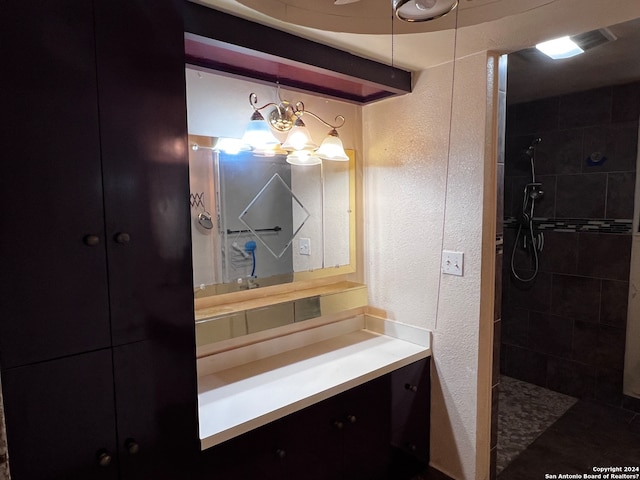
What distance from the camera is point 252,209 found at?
1.92m

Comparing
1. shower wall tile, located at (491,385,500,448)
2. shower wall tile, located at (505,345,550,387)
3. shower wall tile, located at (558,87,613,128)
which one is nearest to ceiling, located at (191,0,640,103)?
shower wall tile, located at (558,87,613,128)

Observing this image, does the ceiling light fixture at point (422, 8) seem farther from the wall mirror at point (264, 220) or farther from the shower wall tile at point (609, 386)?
the shower wall tile at point (609, 386)

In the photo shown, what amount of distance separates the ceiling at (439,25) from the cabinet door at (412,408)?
144cm

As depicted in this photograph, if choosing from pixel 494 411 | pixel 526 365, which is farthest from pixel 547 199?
pixel 494 411

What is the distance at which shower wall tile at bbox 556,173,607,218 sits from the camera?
2.75 metres

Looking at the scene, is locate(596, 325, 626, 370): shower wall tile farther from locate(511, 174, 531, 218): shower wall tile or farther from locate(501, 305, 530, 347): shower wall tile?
locate(511, 174, 531, 218): shower wall tile

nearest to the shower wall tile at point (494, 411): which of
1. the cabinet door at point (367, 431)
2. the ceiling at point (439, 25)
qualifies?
the cabinet door at point (367, 431)

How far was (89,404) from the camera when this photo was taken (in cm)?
105

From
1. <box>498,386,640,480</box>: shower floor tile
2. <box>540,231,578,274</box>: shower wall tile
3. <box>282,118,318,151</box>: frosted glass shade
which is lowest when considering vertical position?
<box>498,386,640,480</box>: shower floor tile

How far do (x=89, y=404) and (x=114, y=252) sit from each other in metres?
0.40

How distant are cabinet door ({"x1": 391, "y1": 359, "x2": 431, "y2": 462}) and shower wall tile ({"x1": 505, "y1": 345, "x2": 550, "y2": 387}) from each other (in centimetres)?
156

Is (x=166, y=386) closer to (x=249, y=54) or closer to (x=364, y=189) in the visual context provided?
(x=249, y=54)

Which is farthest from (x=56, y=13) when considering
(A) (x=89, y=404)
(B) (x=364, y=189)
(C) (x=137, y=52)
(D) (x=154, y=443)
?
(B) (x=364, y=189)

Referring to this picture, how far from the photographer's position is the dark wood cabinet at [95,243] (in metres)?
0.94
